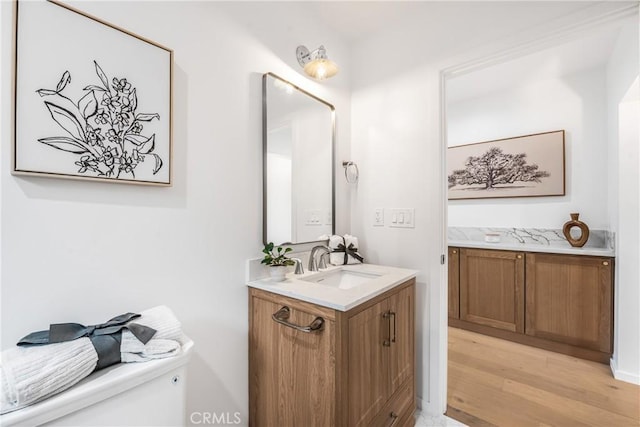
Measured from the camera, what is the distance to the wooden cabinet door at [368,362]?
3.71ft

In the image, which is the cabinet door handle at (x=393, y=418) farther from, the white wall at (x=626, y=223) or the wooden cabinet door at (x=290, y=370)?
the white wall at (x=626, y=223)

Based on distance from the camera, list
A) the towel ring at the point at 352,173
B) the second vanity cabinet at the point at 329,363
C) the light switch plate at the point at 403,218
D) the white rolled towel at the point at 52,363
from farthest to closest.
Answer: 1. the towel ring at the point at 352,173
2. the light switch plate at the point at 403,218
3. the second vanity cabinet at the point at 329,363
4. the white rolled towel at the point at 52,363

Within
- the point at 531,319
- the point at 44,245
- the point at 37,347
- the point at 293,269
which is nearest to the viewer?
the point at 37,347

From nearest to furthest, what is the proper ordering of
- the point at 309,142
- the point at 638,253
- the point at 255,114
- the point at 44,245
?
the point at 44,245
the point at 255,114
the point at 309,142
the point at 638,253

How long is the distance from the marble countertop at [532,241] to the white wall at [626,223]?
0.22 metres

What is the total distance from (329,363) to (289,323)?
0.23 meters

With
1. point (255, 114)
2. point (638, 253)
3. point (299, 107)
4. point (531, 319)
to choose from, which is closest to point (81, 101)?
point (255, 114)

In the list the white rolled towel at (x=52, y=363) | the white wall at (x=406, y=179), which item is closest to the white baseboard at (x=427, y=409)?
the white wall at (x=406, y=179)

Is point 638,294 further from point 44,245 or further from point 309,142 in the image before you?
point 44,245

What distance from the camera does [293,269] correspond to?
1597 mm

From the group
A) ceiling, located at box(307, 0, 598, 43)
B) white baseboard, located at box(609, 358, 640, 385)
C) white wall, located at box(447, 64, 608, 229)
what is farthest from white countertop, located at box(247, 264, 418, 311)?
white wall, located at box(447, 64, 608, 229)

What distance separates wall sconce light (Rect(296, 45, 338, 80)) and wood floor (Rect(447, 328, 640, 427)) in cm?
214

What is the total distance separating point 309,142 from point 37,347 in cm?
144

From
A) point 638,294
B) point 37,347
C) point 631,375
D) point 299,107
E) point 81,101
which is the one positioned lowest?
point 631,375
